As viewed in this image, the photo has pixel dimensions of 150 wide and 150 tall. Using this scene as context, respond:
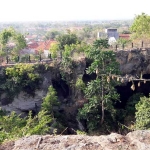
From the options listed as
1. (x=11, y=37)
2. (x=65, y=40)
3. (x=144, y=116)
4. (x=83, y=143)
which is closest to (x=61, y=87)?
(x=144, y=116)

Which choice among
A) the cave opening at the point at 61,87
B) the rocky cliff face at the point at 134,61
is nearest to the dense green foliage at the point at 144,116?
the rocky cliff face at the point at 134,61

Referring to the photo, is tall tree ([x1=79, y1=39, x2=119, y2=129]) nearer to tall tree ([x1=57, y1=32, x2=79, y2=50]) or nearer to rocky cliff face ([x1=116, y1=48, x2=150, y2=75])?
rocky cliff face ([x1=116, y1=48, x2=150, y2=75])

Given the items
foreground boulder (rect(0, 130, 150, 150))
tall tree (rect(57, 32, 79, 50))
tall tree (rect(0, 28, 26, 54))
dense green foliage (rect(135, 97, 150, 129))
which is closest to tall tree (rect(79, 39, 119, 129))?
dense green foliage (rect(135, 97, 150, 129))

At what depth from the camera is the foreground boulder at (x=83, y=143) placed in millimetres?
5367

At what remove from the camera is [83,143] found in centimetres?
548

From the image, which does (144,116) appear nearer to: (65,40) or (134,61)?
(134,61)

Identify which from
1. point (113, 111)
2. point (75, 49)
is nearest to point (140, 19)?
point (75, 49)

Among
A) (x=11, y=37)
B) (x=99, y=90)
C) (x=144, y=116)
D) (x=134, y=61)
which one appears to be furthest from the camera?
(x=11, y=37)

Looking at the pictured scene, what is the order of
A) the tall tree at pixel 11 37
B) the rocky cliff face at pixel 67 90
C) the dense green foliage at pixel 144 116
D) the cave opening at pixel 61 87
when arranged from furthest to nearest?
1. the tall tree at pixel 11 37
2. the cave opening at pixel 61 87
3. the rocky cliff face at pixel 67 90
4. the dense green foliage at pixel 144 116

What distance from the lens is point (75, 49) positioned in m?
18.9

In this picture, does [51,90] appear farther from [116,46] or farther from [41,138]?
[41,138]

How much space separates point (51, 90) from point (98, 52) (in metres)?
3.04

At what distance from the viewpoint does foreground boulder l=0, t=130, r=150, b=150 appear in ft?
17.6

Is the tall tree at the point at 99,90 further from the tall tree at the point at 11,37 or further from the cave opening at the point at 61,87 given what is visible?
the tall tree at the point at 11,37
